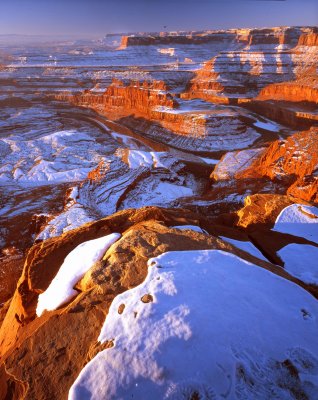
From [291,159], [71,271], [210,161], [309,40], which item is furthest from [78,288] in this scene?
[309,40]

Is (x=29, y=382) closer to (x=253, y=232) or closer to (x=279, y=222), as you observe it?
(x=253, y=232)

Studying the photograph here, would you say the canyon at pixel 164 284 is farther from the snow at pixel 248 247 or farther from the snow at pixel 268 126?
the snow at pixel 268 126

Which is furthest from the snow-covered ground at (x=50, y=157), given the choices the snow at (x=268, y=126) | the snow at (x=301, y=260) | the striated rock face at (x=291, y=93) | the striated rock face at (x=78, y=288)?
the striated rock face at (x=291, y=93)

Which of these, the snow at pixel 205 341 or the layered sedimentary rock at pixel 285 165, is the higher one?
the snow at pixel 205 341

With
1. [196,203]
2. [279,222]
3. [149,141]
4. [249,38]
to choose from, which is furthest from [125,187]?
[249,38]

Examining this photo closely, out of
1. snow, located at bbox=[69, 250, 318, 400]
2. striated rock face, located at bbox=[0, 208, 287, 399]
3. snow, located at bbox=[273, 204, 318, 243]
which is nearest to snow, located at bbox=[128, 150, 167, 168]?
snow, located at bbox=[273, 204, 318, 243]

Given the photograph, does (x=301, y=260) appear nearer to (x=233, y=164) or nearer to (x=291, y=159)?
(x=291, y=159)
